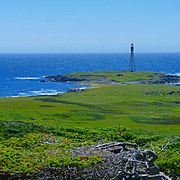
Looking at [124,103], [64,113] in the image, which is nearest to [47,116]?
[64,113]

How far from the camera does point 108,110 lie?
60.4 meters

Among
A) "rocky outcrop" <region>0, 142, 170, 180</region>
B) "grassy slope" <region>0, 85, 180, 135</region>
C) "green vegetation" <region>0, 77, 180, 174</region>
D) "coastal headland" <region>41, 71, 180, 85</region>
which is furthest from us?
"coastal headland" <region>41, 71, 180, 85</region>

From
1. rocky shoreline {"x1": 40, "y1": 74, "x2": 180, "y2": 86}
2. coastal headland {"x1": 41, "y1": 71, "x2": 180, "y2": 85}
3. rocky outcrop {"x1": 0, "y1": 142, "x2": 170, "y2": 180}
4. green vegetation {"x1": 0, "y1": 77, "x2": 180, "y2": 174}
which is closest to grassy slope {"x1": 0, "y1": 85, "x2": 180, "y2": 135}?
green vegetation {"x1": 0, "y1": 77, "x2": 180, "y2": 174}

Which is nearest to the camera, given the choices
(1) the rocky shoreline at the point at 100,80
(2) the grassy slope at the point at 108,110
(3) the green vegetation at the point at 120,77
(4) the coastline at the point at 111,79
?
(2) the grassy slope at the point at 108,110

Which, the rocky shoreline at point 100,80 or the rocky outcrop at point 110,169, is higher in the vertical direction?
the rocky outcrop at point 110,169

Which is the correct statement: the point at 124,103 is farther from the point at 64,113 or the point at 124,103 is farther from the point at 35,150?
the point at 35,150

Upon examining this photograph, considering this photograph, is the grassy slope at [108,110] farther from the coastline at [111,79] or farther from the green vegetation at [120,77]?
the green vegetation at [120,77]

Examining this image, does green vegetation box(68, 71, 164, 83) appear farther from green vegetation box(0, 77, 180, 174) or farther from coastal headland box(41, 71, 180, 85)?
green vegetation box(0, 77, 180, 174)

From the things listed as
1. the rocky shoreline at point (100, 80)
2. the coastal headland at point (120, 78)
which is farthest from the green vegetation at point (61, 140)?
the coastal headland at point (120, 78)

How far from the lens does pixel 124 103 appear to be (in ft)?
229

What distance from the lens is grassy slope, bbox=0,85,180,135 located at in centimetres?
4403

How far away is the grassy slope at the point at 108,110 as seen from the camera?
144ft

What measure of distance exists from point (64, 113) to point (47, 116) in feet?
11.7

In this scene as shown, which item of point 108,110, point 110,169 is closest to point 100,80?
point 108,110
